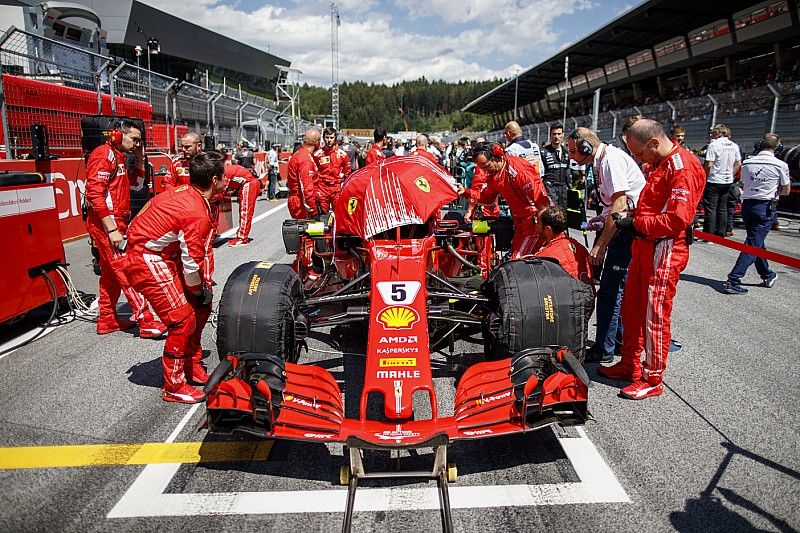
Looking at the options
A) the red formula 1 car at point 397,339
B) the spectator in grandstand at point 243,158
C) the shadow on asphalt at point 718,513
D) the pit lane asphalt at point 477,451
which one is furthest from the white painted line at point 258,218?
the shadow on asphalt at point 718,513

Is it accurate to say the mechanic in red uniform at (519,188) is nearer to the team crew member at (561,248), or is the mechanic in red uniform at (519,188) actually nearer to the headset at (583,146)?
the headset at (583,146)

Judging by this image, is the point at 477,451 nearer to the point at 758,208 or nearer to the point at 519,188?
the point at 519,188

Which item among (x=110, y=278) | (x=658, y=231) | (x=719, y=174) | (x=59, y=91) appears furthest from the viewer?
(x=59, y=91)

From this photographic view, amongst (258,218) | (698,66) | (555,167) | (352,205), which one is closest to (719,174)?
(555,167)

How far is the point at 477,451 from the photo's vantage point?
139 inches

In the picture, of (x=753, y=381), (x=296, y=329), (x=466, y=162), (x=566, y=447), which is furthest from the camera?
(x=466, y=162)

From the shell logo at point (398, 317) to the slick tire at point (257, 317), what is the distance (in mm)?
750

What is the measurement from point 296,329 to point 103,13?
4252cm

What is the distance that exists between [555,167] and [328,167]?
3418mm

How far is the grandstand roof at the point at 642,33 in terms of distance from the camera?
2216 cm

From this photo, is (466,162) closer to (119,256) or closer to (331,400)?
(119,256)

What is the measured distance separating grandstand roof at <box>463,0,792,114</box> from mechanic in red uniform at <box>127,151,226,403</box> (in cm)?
2200

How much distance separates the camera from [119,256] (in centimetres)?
571

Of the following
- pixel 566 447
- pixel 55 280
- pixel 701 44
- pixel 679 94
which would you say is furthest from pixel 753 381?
pixel 679 94
